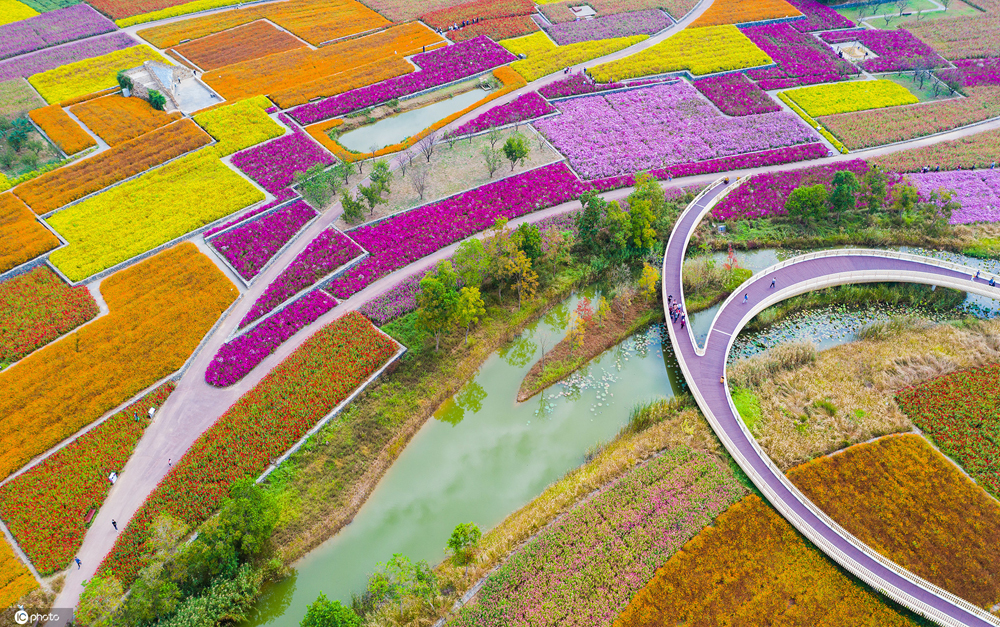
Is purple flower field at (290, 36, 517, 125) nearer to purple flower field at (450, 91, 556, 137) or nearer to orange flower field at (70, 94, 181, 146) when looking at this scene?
purple flower field at (450, 91, 556, 137)

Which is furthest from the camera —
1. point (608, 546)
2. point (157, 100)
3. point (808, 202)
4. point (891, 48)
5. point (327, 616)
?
point (891, 48)

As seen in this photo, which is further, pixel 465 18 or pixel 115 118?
pixel 465 18

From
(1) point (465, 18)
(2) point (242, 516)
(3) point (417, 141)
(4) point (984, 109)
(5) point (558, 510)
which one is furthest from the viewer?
(1) point (465, 18)

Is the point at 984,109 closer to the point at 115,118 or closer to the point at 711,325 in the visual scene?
the point at 711,325

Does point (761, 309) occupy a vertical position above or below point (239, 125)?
above

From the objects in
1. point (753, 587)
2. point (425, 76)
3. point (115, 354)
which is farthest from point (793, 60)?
point (115, 354)

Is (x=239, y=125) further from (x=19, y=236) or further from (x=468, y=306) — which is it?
(x=468, y=306)

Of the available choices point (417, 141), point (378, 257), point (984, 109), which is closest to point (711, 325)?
point (378, 257)
